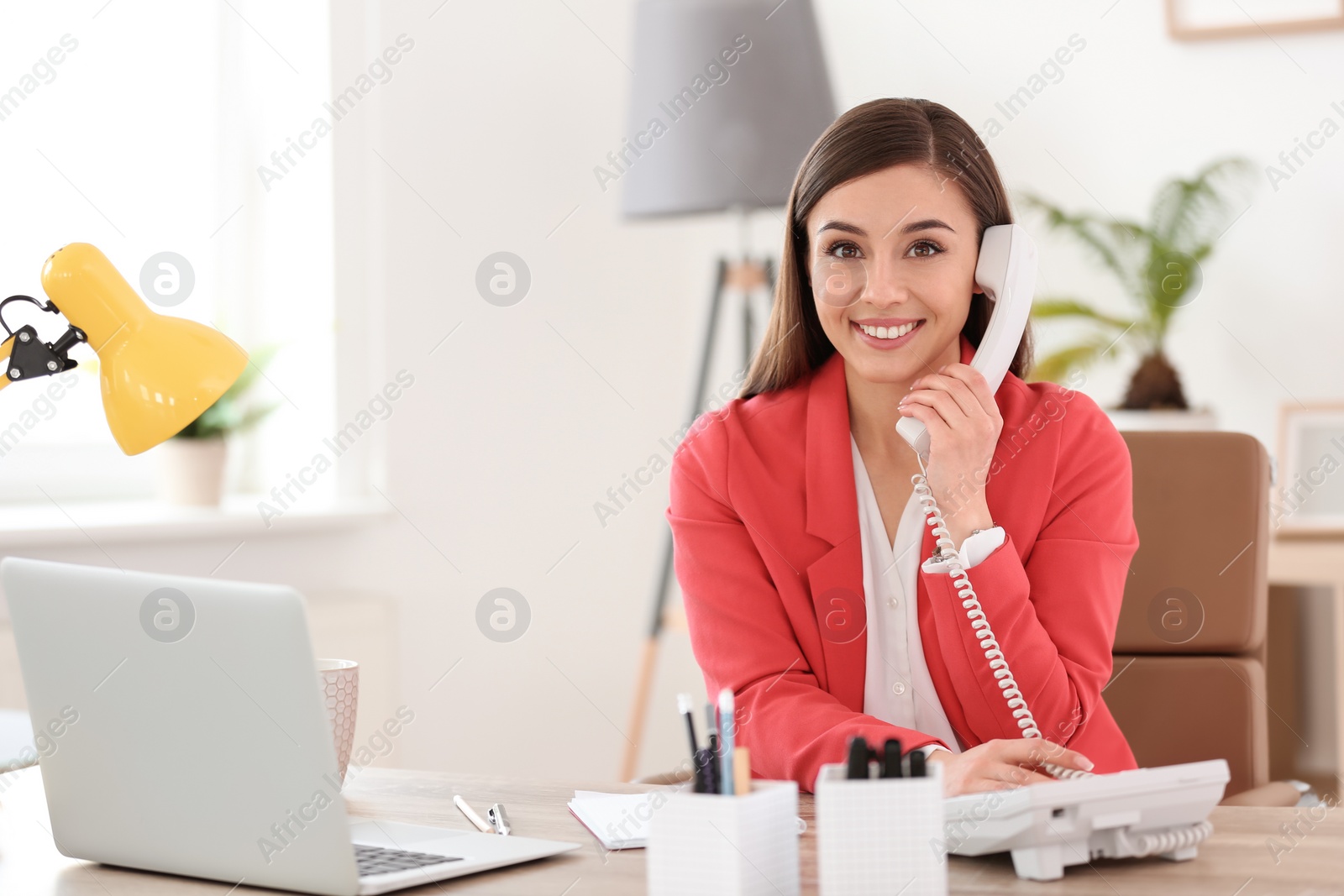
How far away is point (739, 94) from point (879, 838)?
6.94ft

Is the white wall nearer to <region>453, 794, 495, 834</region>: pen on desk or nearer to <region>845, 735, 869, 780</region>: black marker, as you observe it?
<region>453, 794, 495, 834</region>: pen on desk

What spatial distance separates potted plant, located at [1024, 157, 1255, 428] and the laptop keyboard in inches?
88.1

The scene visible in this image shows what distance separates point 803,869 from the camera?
3.03ft

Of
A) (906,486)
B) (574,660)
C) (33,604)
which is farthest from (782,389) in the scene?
(574,660)

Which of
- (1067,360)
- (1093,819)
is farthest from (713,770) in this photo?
(1067,360)

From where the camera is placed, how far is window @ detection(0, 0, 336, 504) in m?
2.54

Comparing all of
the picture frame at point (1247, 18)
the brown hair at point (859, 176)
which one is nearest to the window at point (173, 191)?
the brown hair at point (859, 176)

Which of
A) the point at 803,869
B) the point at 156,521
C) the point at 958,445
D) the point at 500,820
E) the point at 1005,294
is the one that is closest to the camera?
the point at 803,869

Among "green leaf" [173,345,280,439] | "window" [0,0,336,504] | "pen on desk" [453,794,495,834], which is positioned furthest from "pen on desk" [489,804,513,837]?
"window" [0,0,336,504]

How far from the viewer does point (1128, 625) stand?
5.34ft

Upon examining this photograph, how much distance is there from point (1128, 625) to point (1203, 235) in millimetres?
1611

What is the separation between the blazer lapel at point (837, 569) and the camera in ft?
4.77

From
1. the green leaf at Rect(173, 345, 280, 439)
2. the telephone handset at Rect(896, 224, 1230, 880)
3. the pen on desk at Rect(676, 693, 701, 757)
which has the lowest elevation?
the telephone handset at Rect(896, 224, 1230, 880)

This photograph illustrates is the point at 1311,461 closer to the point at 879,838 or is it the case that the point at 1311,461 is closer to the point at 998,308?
the point at 998,308
